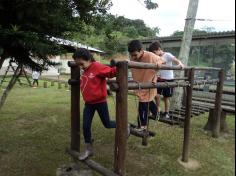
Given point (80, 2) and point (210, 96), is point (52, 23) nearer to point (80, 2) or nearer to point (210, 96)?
point (80, 2)

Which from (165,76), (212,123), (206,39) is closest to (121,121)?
(165,76)

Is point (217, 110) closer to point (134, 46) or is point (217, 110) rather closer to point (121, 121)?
point (134, 46)

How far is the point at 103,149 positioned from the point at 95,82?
2.32 meters

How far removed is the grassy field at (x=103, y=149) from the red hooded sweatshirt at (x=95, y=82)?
1.49 m

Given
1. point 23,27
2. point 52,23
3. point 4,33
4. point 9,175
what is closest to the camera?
point 4,33

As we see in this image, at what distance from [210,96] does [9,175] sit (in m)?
5.31

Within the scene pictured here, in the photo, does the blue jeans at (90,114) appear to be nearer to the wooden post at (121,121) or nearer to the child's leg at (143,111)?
the wooden post at (121,121)

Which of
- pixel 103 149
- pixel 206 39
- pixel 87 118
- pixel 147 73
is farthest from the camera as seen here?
pixel 206 39

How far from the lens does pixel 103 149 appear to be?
228 inches

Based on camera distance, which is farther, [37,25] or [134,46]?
[134,46]

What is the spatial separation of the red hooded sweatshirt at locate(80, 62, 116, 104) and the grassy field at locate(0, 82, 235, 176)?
149cm

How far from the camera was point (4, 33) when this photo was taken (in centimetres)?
335

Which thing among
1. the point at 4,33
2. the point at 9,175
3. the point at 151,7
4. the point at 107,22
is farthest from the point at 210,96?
the point at 4,33

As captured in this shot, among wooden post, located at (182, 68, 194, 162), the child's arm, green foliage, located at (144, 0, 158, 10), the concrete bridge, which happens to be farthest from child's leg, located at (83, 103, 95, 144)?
the concrete bridge
